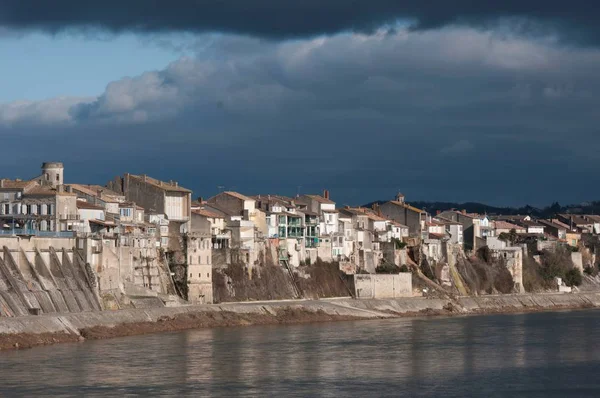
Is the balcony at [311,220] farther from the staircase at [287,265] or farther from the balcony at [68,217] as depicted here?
the balcony at [68,217]

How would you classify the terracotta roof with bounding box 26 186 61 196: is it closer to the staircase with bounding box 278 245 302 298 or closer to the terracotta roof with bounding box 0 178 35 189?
the terracotta roof with bounding box 0 178 35 189

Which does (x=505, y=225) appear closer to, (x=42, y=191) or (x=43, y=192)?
→ (x=42, y=191)

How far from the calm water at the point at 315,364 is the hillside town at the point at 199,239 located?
7595 mm

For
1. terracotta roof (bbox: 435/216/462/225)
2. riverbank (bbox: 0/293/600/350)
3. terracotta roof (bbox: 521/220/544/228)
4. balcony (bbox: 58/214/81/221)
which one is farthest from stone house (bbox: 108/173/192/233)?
terracotta roof (bbox: 521/220/544/228)

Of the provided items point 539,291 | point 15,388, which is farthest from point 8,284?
point 539,291

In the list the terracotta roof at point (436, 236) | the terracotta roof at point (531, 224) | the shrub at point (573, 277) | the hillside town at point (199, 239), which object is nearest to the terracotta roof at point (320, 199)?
the hillside town at point (199, 239)

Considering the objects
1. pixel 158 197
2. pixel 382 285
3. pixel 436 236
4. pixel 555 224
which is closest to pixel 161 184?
pixel 158 197

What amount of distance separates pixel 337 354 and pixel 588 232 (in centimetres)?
9645

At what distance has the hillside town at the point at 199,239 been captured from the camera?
3049 inches

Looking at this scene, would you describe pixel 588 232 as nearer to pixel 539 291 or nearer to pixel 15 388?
pixel 539 291

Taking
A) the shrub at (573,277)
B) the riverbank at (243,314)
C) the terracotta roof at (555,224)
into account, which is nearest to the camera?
the riverbank at (243,314)

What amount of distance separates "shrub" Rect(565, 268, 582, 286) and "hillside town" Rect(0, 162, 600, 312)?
0.99m

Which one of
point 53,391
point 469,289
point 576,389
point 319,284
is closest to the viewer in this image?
point 53,391

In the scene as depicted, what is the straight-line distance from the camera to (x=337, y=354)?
209ft
